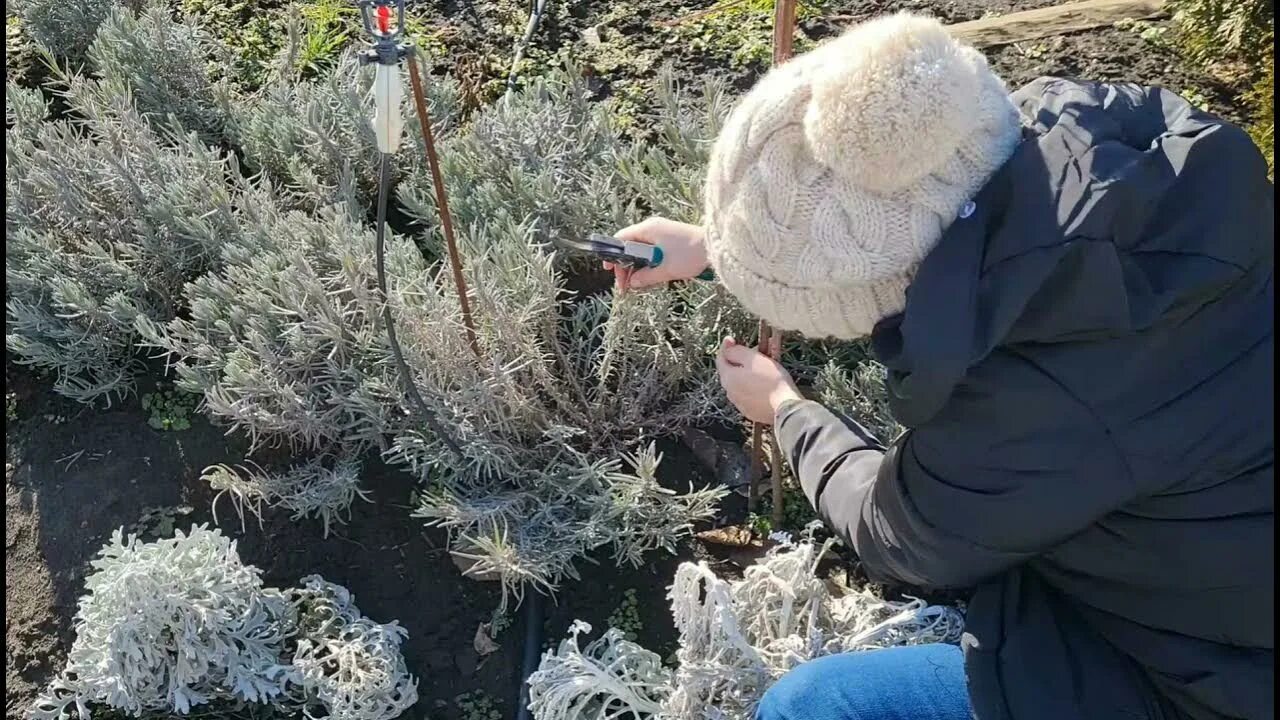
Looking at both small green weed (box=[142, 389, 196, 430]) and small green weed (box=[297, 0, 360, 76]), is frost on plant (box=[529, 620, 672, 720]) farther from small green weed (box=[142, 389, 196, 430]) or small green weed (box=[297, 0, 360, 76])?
small green weed (box=[297, 0, 360, 76])

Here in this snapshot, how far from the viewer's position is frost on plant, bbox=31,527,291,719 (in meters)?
2.01


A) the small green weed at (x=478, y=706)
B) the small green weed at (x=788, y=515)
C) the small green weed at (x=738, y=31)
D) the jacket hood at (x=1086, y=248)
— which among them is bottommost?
the small green weed at (x=478, y=706)

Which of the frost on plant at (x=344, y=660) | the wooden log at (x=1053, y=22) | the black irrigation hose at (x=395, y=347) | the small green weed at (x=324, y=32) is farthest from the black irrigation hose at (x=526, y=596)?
the wooden log at (x=1053, y=22)

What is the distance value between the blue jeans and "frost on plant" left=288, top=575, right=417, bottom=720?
29.9 inches

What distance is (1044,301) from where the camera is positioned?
1253mm

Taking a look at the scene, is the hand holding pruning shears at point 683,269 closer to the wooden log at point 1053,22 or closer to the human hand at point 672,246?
the human hand at point 672,246

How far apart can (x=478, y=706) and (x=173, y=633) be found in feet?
2.03

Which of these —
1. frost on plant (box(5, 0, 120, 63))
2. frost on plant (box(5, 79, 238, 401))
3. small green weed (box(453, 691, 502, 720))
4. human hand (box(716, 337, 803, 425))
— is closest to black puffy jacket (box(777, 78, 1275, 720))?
human hand (box(716, 337, 803, 425))

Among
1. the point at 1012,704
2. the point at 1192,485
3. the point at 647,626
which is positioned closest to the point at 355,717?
the point at 647,626

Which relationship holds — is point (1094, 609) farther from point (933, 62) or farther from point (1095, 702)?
point (933, 62)

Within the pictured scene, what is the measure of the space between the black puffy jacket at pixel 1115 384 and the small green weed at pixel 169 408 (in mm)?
1860

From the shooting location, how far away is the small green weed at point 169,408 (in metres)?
2.60

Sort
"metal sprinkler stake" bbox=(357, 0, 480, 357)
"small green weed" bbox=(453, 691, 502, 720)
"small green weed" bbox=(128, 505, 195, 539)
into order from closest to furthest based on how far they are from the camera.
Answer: "metal sprinkler stake" bbox=(357, 0, 480, 357) < "small green weed" bbox=(453, 691, 502, 720) < "small green weed" bbox=(128, 505, 195, 539)

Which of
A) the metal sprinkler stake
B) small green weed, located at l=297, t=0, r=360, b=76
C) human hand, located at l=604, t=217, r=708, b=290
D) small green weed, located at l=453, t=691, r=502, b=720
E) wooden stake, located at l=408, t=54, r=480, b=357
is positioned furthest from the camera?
small green weed, located at l=297, t=0, r=360, b=76
